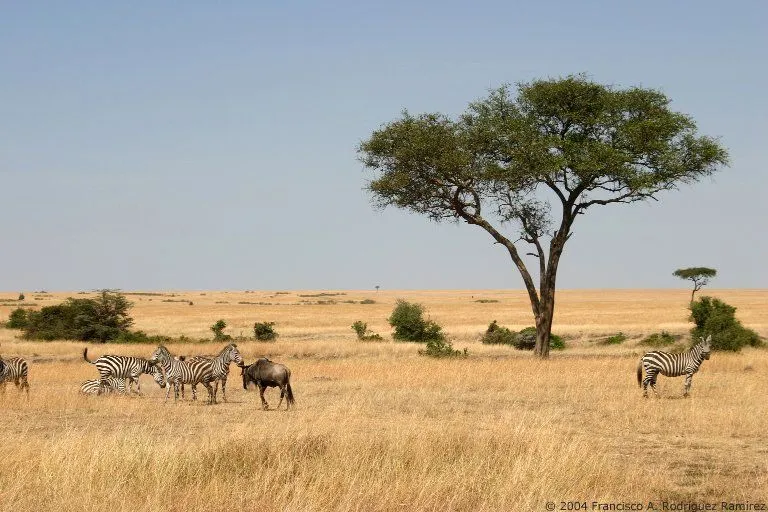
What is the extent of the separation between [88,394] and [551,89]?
21.5 metres

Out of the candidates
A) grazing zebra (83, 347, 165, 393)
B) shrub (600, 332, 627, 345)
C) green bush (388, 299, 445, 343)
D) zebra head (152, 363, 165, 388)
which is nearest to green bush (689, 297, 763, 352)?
shrub (600, 332, 627, 345)

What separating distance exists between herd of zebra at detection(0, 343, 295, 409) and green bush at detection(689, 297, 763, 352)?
22793 millimetres

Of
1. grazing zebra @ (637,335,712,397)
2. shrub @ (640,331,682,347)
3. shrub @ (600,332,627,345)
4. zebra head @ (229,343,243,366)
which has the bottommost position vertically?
shrub @ (600,332,627,345)

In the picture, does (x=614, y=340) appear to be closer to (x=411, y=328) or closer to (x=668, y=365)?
(x=411, y=328)

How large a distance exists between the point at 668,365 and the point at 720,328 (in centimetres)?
1911

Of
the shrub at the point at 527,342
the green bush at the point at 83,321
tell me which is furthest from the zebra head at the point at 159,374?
the green bush at the point at 83,321

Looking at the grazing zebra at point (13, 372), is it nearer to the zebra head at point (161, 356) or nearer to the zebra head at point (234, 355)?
the zebra head at point (161, 356)

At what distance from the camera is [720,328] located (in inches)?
A: 1528

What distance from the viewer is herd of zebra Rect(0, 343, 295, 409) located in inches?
782

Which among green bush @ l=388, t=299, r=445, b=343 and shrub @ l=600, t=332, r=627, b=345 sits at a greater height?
green bush @ l=388, t=299, r=445, b=343

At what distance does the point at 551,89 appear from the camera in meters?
34.1

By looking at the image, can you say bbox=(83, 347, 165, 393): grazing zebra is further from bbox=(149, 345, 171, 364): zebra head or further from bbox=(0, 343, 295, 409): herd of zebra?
bbox=(149, 345, 171, 364): zebra head

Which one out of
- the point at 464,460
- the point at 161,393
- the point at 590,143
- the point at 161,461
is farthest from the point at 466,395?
the point at 590,143

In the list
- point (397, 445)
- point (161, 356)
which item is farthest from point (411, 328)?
point (397, 445)
